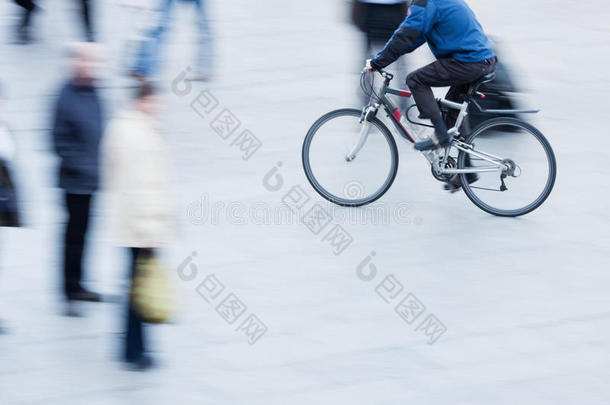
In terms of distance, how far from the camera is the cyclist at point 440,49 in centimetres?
665

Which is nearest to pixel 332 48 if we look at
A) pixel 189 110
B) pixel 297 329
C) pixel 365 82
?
pixel 189 110

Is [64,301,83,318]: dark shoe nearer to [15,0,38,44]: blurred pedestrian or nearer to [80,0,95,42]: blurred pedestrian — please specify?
[80,0,95,42]: blurred pedestrian

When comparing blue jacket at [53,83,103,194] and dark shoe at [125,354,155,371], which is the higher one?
blue jacket at [53,83,103,194]

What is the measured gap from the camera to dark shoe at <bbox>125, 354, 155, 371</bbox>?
5.10m

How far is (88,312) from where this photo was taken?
5.67 meters

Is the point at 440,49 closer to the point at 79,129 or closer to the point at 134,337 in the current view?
the point at 79,129

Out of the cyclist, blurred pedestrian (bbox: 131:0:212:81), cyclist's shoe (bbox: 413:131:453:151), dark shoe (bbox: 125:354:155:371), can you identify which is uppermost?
the cyclist

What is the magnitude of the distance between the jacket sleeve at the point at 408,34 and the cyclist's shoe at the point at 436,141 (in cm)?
68

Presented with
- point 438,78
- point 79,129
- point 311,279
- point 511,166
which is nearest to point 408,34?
point 438,78

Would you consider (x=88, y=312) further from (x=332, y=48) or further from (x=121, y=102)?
(x=332, y=48)

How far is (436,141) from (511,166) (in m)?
0.60

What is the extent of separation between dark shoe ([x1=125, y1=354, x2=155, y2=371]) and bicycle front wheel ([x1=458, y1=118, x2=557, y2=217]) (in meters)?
3.08

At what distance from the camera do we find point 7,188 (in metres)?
5.15

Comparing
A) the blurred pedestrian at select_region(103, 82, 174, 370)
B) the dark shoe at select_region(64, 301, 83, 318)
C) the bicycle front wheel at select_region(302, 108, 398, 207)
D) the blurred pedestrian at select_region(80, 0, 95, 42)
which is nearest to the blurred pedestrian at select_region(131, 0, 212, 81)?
the blurred pedestrian at select_region(80, 0, 95, 42)
